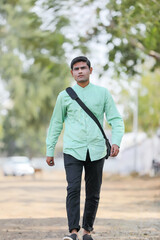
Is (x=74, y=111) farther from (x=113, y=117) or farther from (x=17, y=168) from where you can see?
(x=17, y=168)

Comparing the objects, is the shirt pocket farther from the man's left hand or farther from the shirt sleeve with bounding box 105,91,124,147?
the man's left hand

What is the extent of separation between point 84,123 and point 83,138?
158 millimetres

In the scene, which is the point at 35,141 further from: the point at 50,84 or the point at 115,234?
the point at 115,234

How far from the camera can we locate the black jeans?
6.74m

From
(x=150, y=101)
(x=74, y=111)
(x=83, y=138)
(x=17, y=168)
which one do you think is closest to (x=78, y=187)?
(x=83, y=138)

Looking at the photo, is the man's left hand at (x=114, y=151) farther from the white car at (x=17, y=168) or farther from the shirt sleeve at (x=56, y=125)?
the white car at (x=17, y=168)

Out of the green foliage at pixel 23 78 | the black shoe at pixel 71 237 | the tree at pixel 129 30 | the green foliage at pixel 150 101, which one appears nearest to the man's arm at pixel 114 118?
the black shoe at pixel 71 237

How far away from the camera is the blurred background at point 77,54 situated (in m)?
15.0

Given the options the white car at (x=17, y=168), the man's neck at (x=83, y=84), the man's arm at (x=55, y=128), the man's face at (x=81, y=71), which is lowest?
the white car at (x=17, y=168)

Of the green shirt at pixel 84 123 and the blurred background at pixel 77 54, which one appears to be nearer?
the green shirt at pixel 84 123

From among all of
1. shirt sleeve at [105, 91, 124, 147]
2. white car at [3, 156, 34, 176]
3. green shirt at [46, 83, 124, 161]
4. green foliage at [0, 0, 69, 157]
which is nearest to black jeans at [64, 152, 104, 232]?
green shirt at [46, 83, 124, 161]

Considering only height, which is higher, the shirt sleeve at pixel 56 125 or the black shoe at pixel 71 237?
the shirt sleeve at pixel 56 125

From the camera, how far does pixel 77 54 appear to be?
17.8 m

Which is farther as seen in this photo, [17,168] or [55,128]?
[17,168]
